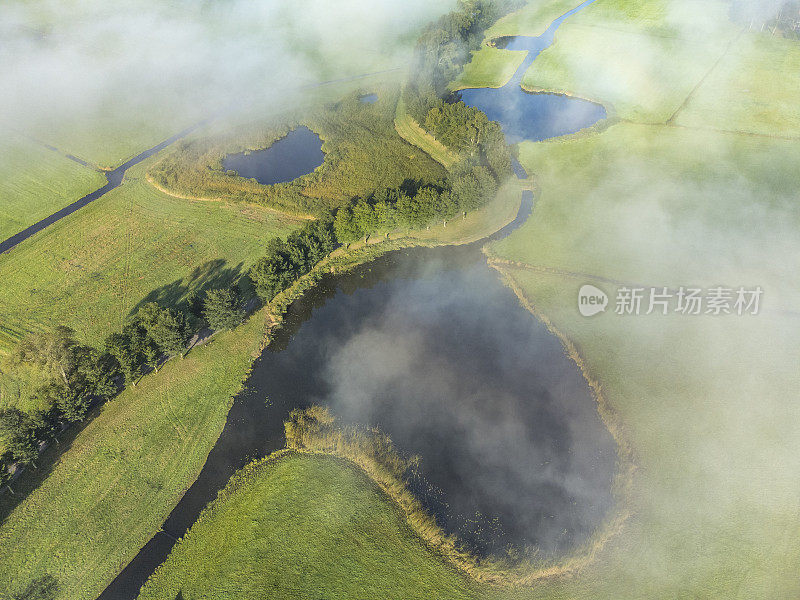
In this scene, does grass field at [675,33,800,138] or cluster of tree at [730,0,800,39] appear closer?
grass field at [675,33,800,138]

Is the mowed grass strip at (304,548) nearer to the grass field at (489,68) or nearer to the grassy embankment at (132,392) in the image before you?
the grassy embankment at (132,392)

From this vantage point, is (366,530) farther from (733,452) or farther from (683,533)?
(733,452)

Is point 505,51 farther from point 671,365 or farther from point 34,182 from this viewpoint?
point 34,182

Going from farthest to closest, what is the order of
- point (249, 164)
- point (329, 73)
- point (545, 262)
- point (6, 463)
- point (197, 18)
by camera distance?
point (197, 18) < point (329, 73) < point (249, 164) < point (545, 262) < point (6, 463)

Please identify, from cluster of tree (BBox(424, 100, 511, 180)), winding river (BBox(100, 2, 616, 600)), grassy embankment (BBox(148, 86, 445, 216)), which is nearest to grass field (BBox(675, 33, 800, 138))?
cluster of tree (BBox(424, 100, 511, 180))

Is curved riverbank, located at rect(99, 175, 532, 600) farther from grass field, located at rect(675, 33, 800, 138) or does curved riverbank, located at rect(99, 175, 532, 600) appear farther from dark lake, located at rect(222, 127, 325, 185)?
grass field, located at rect(675, 33, 800, 138)

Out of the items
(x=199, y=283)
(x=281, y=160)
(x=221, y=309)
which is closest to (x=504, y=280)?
(x=221, y=309)

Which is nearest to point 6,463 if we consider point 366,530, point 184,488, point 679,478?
point 184,488
